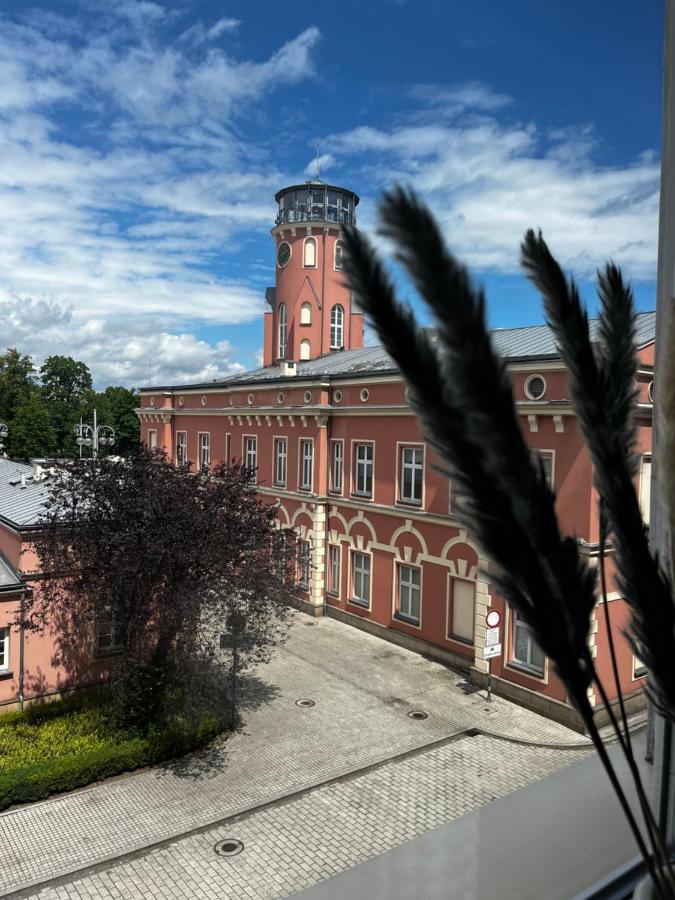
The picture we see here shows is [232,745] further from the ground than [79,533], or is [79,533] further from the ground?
[79,533]

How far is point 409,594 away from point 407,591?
9 cm

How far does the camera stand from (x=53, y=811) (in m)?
9.03

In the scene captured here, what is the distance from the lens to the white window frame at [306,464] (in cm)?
1886

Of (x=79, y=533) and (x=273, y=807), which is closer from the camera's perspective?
(x=273, y=807)

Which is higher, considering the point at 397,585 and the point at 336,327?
the point at 336,327

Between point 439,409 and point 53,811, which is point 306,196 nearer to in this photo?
point 53,811

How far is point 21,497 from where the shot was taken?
14945 millimetres

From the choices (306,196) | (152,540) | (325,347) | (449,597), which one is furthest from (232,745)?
(306,196)

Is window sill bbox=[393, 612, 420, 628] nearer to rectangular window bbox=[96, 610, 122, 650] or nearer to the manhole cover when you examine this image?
rectangular window bbox=[96, 610, 122, 650]

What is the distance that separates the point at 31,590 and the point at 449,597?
8.53 meters

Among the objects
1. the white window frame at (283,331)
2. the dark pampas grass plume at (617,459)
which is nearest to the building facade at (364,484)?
the white window frame at (283,331)

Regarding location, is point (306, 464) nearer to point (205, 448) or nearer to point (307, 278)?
point (205, 448)

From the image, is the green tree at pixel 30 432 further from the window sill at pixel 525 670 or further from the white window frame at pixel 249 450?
the window sill at pixel 525 670

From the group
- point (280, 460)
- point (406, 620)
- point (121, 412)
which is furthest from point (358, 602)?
point (121, 412)
